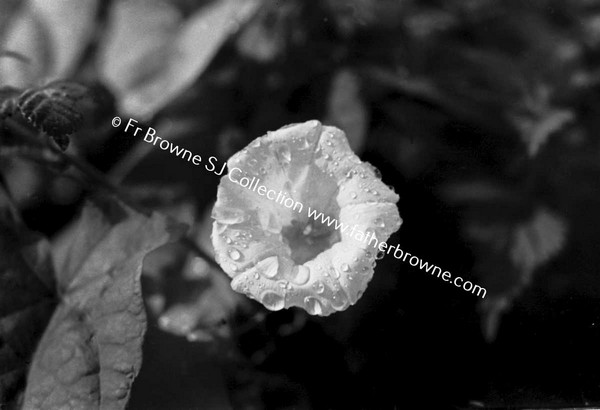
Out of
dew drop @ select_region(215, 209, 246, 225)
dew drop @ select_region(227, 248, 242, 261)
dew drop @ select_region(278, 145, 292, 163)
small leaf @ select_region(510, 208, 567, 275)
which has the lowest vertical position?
small leaf @ select_region(510, 208, 567, 275)

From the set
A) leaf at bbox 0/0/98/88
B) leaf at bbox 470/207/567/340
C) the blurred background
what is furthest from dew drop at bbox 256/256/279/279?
leaf at bbox 0/0/98/88

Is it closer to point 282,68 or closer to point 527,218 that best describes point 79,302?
A: point 282,68

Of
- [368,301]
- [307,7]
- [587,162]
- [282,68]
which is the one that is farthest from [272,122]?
[587,162]

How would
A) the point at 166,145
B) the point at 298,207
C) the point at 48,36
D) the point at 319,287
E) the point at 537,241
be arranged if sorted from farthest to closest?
the point at 48,36
the point at 166,145
the point at 537,241
the point at 298,207
the point at 319,287

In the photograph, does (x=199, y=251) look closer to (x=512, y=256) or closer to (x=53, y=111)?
(x=53, y=111)

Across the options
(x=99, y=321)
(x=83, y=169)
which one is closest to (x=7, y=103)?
(x=83, y=169)

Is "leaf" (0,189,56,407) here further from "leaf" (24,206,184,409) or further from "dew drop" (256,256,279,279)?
"dew drop" (256,256,279,279)
